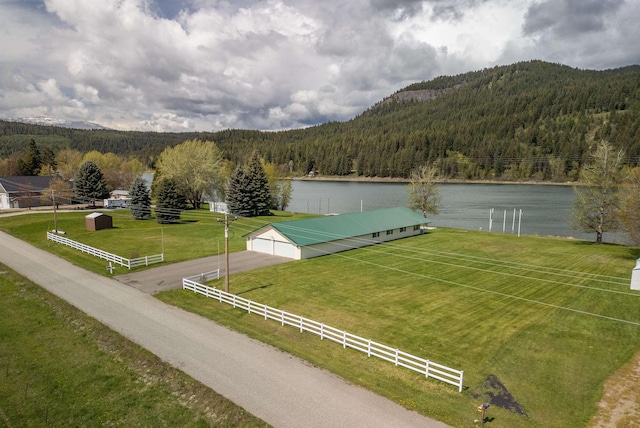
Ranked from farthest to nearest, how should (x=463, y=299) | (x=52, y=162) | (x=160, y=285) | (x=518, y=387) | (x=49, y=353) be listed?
(x=52, y=162) < (x=160, y=285) < (x=463, y=299) < (x=49, y=353) < (x=518, y=387)

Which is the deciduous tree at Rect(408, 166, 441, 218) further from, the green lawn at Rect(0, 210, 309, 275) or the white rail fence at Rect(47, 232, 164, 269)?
the white rail fence at Rect(47, 232, 164, 269)

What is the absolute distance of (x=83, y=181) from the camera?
6919 centimetres

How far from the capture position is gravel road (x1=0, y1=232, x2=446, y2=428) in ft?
39.7

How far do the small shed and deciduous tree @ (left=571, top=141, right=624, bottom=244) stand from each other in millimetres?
56650

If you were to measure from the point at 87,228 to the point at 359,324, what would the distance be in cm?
4345

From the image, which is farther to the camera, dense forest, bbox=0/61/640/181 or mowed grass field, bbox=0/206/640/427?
dense forest, bbox=0/61/640/181

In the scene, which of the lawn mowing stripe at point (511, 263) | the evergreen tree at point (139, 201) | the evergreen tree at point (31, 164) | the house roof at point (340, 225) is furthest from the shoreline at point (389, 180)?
the lawn mowing stripe at point (511, 263)

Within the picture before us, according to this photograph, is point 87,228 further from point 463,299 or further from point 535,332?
point 535,332

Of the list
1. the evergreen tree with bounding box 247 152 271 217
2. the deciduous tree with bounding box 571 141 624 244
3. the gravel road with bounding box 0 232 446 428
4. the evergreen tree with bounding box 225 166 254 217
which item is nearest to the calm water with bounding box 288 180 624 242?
the deciduous tree with bounding box 571 141 624 244

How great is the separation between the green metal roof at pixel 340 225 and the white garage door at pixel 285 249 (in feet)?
3.21

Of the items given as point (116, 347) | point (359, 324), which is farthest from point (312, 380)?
point (116, 347)

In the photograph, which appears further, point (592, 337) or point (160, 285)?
point (160, 285)

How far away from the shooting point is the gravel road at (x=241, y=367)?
12086mm

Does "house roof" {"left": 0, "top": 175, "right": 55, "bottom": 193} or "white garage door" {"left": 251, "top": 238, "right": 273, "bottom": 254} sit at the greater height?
"house roof" {"left": 0, "top": 175, "right": 55, "bottom": 193}
